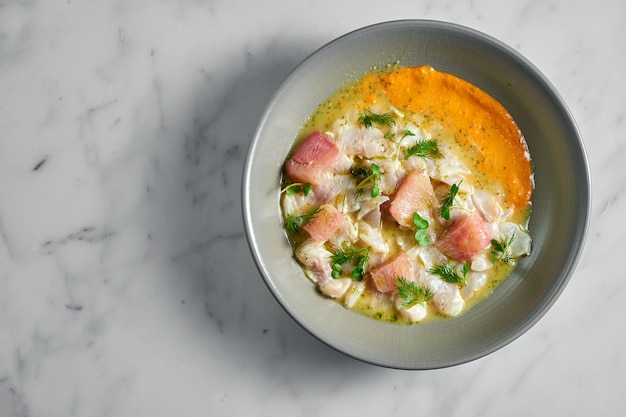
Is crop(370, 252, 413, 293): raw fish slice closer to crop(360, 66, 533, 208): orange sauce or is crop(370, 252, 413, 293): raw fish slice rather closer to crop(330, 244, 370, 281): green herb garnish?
crop(330, 244, 370, 281): green herb garnish

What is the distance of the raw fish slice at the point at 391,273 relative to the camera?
2.86 meters

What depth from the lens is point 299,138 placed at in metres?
3.00

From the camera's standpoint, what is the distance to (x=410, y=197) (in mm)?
2887

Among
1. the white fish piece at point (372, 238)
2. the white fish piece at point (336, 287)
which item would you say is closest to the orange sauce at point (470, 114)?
the white fish piece at point (372, 238)

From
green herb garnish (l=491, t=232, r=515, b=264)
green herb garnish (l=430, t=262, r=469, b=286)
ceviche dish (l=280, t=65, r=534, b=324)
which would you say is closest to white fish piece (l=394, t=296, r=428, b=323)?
ceviche dish (l=280, t=65, r=534, b=324)

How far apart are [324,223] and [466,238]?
25.3 inches

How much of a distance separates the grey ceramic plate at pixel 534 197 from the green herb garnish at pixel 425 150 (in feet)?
1.17

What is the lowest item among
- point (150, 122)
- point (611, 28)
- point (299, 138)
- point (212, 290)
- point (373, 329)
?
point (212, 290)

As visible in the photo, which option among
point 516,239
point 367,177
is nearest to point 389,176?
point 367,177

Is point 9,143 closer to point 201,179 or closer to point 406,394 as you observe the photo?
point 201,179

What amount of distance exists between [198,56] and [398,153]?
1089 millimetres

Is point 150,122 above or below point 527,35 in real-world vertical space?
below

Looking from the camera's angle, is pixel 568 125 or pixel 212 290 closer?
pixel 568 125

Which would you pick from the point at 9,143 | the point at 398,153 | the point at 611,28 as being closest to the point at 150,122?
the point at 9,143
